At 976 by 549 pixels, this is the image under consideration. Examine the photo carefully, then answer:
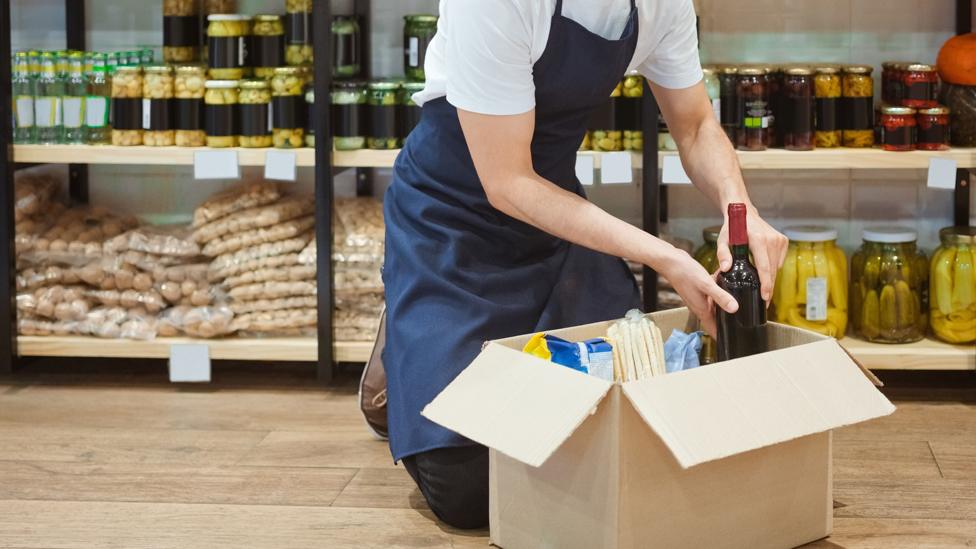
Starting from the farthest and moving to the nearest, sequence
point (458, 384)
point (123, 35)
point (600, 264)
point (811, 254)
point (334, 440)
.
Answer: point (123, 35), point (811, 254), point (334, 440), point (600, 264), point (458, 384)

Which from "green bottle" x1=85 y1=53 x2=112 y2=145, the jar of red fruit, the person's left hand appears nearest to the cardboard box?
the person's left hand

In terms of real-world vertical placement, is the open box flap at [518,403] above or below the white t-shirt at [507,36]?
below

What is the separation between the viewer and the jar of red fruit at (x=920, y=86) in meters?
3.25

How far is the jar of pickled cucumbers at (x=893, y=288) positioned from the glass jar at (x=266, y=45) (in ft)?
5.15

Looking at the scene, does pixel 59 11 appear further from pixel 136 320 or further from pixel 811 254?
pixel 811 254

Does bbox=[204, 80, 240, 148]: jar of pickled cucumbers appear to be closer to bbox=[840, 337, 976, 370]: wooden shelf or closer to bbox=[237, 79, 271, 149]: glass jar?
bbox=[237, 79, 271, 149]: glass jar

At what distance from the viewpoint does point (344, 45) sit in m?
3.45

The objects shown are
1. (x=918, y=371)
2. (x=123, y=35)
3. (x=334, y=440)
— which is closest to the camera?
(x=334, y=440)

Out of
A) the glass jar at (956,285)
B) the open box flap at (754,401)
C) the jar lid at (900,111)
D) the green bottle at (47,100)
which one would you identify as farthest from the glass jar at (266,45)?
the open box flap at (754,401)

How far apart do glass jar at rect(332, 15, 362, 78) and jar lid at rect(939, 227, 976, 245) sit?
1569 mm

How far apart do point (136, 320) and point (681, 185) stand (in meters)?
1.53

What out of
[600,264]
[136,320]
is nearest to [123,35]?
[136,320]

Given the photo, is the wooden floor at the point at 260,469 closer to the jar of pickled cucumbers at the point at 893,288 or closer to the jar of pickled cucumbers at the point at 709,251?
the jar of pickled cucumbers at the point at 893,288

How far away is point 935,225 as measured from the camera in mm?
3635
